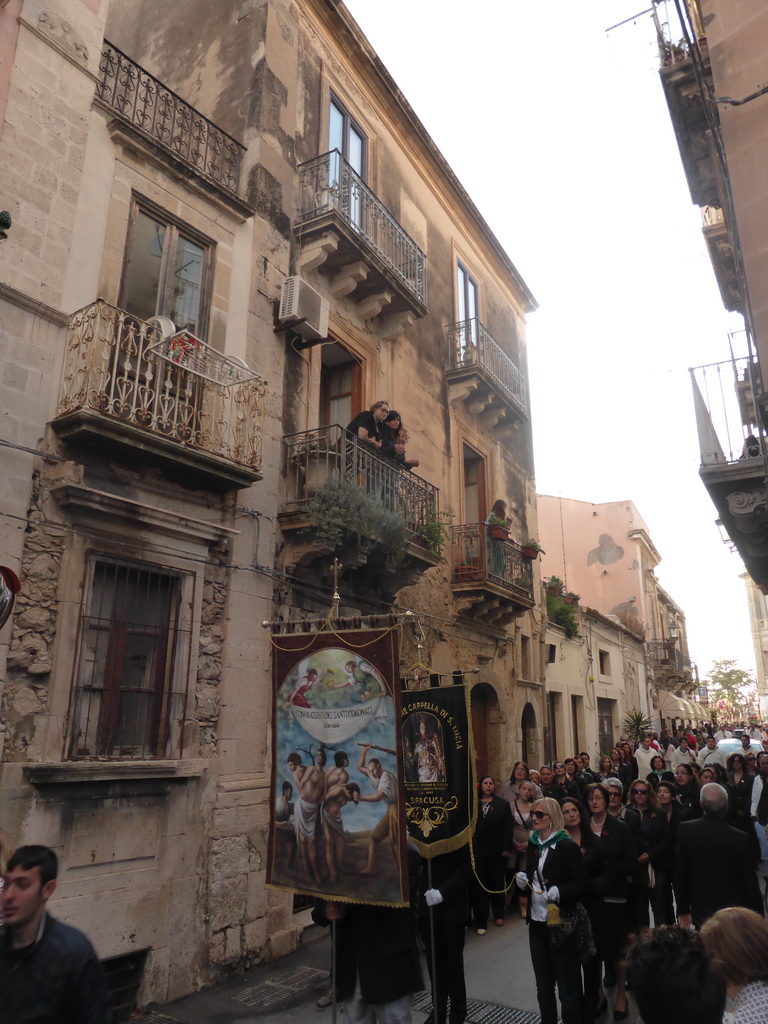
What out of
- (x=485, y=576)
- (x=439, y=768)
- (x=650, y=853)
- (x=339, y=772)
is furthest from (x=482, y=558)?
(x=339, y=772)

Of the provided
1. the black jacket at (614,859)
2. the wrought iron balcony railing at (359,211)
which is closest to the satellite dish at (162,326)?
the wrought iron balcony railing at (359,211)

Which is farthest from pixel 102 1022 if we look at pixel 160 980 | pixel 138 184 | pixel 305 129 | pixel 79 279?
pixel 305 129

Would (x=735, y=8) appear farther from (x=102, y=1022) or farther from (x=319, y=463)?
(x=102, y=1022)

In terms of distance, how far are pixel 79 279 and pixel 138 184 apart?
1.56 m

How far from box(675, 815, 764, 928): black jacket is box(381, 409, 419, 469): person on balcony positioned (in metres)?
6.38

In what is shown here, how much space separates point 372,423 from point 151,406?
373 centimetres

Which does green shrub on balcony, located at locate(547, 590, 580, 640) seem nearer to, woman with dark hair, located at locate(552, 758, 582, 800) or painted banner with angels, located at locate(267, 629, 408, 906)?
woman with dark hair, located at locate(552, 758, 582, 800)

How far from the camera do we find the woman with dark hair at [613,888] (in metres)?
6.06

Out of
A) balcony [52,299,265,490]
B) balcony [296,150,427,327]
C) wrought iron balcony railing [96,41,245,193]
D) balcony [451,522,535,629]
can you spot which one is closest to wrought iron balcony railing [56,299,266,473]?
balcony [52,299,265,490]

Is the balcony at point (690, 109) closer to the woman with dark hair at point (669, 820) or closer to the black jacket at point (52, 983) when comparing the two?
the woman with dark hair at point (669, 820)

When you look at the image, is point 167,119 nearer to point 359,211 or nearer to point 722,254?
point 359,211

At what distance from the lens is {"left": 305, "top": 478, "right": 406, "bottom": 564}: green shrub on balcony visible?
29.5 feet

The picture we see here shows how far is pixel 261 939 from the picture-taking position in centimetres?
785

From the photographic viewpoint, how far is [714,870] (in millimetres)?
5699
